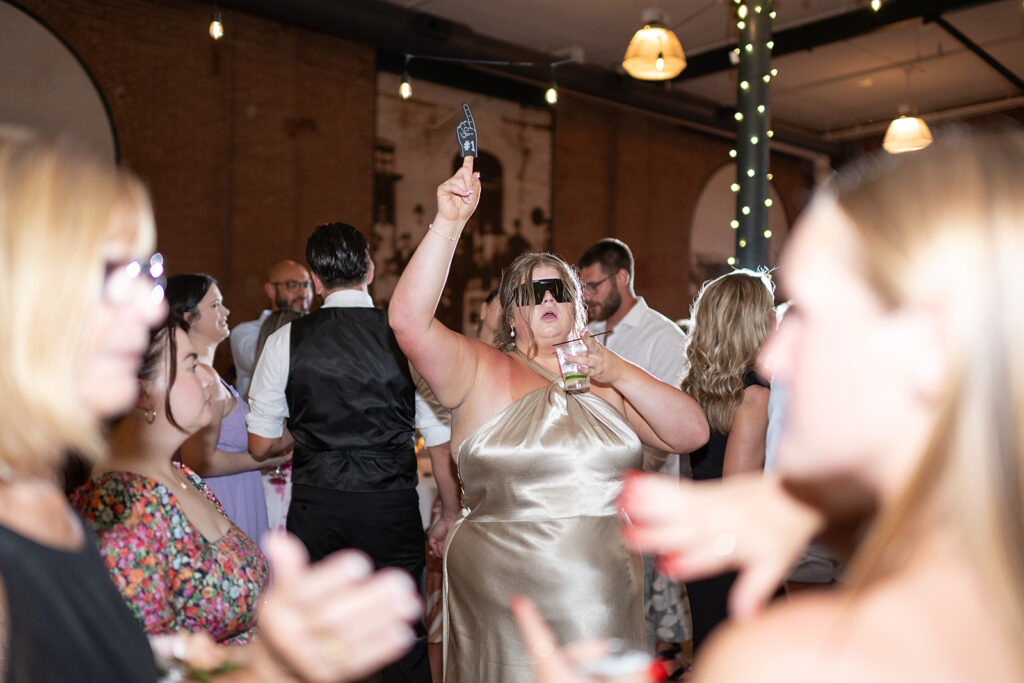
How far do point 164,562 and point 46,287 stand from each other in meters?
0.87

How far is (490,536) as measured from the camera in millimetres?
2117

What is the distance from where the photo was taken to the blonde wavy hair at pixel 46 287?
2.66ft

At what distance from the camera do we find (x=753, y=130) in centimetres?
525

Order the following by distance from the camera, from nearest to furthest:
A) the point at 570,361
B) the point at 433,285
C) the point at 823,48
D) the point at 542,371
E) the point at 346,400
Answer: the point at 433,285 < the point at 570,361 < the point at 542,371 < the point at 346,400 < the point at 823,48

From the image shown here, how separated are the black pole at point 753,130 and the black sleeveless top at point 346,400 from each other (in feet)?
9.82

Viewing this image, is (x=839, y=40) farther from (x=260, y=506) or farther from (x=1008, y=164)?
(x=1008, y=164)

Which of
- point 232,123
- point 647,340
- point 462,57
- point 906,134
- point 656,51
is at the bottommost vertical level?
point 647,340

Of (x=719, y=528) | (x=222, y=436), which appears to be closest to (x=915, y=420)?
(x=719, y=528)

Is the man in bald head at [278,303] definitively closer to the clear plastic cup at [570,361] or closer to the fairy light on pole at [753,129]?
the fairy light on pole at [753,129]

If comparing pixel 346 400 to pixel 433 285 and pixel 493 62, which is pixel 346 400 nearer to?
pixel 433 285

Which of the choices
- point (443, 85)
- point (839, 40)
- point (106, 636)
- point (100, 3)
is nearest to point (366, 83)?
point (443, 85)

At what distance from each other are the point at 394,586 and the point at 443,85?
8052mm

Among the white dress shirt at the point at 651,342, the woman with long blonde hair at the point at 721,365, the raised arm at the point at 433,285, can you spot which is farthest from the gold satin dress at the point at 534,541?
the white dress shirt at the point at 651,342

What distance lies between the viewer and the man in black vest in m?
3.20
